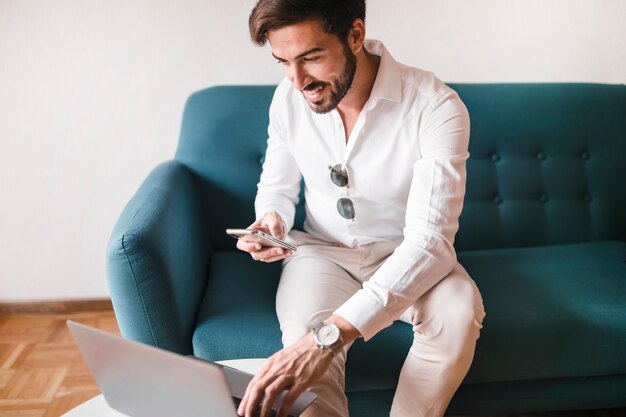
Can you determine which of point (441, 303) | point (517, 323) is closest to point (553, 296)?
point (517, 323)

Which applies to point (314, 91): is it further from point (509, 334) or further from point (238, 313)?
Result: point (509, 334)

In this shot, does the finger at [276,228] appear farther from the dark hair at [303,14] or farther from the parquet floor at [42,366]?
the parquet floor at [42,366]

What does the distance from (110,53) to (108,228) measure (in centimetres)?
63

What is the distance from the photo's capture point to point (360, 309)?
3.85ft

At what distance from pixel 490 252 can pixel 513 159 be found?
12.0 inches

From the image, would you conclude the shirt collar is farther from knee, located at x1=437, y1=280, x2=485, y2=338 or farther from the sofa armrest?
the sofa armrest

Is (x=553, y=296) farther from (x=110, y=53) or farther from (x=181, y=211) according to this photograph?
(x=110, y=53)

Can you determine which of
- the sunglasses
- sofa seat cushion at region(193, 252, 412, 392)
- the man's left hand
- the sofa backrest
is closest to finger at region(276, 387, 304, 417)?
the man's left hand

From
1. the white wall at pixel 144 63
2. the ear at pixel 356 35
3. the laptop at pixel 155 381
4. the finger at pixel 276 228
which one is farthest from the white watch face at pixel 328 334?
the white wall at pixel 144 63

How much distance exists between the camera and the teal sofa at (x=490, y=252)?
141cm

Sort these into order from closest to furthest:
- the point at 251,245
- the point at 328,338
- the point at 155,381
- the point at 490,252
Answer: the point at 155,381
the point at 328,338
the point at 251,245
the point at 490,252

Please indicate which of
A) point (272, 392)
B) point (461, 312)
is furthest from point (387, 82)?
point (272, 392)

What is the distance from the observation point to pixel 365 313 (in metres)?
1.17

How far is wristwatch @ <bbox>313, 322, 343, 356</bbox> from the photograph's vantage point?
3.59 ft
